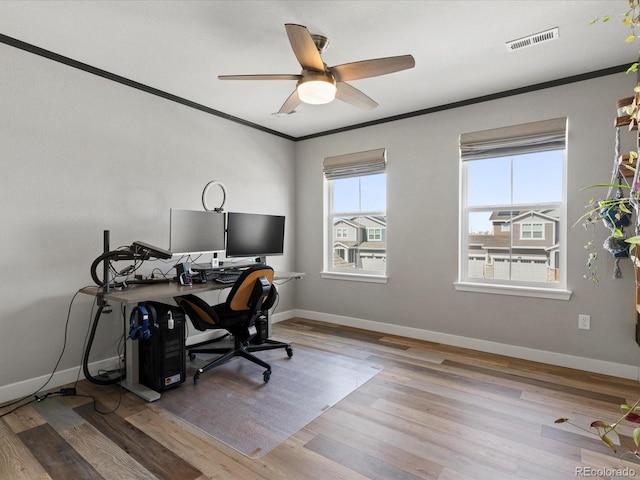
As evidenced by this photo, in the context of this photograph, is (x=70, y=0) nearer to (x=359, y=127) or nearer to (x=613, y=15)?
(x=359, y=127)

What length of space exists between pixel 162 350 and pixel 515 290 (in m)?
2.99

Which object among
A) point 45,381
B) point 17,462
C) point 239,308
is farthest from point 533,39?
point 45,381

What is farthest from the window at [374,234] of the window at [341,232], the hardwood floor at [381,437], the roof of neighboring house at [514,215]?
the hardwood floor at [381,437]

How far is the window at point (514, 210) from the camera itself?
10.4ft

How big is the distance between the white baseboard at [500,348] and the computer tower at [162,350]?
7.09 ft

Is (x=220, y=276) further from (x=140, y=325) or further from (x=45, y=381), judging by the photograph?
(x=45, y=381)

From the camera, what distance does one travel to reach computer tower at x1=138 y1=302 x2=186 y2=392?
2.62m

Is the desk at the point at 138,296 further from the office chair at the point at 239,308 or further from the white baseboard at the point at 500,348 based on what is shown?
the white baseboard at the point at 500,348

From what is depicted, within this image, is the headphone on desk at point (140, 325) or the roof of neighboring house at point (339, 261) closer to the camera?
the headphone on desk at point (140, 325)

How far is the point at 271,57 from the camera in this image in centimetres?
274

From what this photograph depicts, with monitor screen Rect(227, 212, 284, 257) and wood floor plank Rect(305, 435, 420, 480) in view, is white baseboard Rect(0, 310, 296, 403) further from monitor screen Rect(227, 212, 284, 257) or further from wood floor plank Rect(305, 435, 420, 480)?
wood floor plank Rect(305, 435, 420, 480)

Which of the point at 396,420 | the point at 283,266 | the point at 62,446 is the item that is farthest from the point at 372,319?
the point at 62,446

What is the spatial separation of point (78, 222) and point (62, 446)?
1.59m

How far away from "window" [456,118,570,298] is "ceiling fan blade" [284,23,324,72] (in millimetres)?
1985
